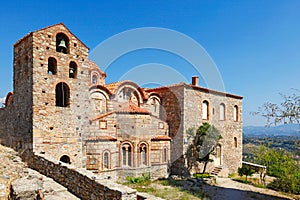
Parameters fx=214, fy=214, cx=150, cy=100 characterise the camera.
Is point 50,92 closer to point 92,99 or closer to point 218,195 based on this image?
point 92,99

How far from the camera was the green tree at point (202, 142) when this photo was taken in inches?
639

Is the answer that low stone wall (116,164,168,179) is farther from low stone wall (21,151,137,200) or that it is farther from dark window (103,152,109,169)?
low stone wall (21,151,137,200)

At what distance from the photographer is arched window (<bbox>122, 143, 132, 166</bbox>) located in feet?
43.7

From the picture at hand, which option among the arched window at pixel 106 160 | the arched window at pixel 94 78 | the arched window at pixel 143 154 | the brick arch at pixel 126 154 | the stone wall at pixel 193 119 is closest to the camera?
the arched window at pixel 106 160

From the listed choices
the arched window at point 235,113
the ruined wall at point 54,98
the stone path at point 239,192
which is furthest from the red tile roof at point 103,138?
the arched window at point 235,113

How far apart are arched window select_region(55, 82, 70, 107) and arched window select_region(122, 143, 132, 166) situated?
4405 mm

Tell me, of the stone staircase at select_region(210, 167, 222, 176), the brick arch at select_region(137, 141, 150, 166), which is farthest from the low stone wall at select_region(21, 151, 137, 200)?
the stone staircase at select_region(210, 167, 222, 176)

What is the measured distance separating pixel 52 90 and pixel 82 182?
543cm

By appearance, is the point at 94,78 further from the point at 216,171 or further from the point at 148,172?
the point at 216,171

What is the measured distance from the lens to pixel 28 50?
1025 centimetres

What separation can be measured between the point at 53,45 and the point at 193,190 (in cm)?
1075

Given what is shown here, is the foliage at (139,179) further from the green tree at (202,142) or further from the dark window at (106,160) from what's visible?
the green tree at (202,142)

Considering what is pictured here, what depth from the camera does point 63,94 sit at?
11242 millimetres

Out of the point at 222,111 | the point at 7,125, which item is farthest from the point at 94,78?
the point at 222,111
